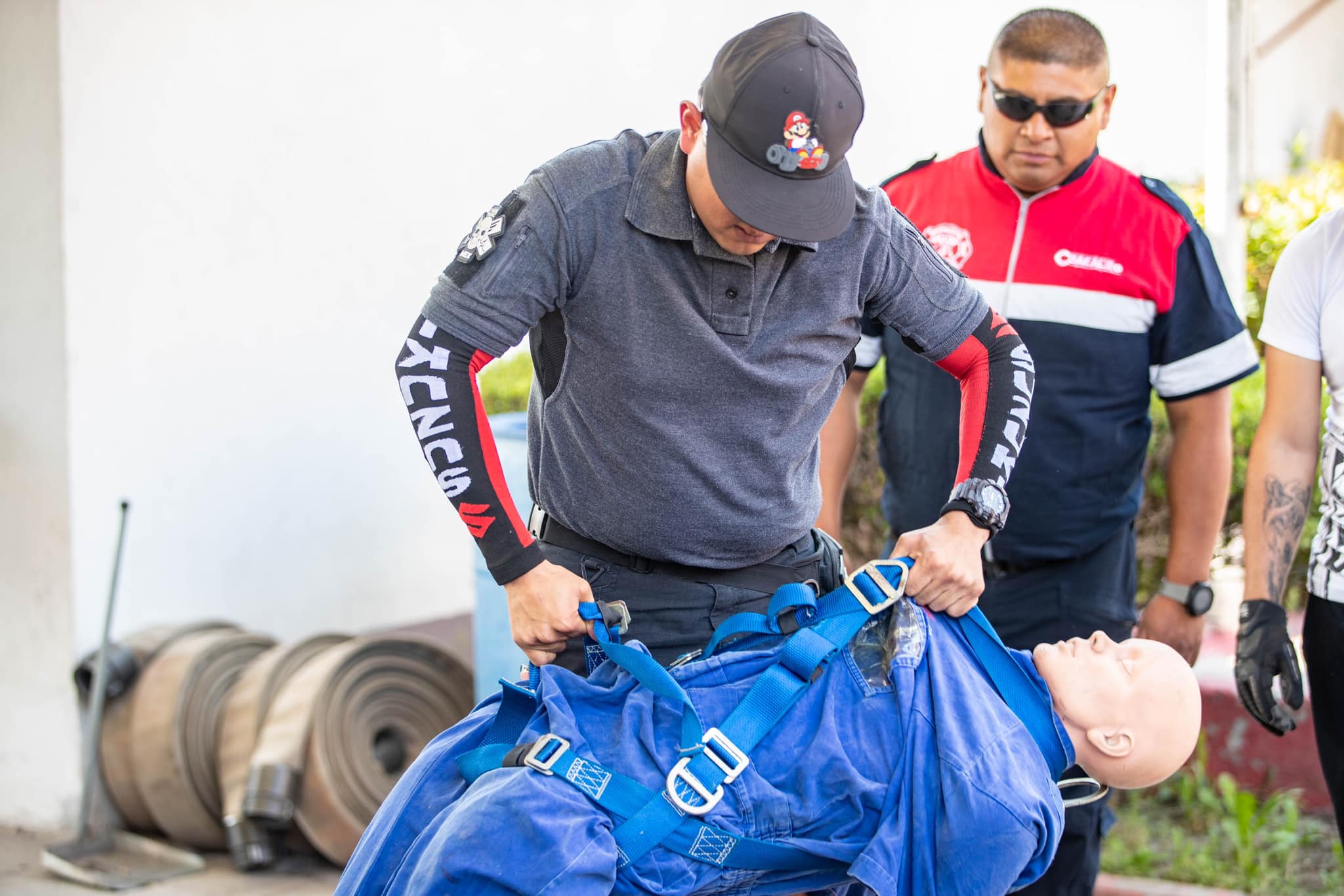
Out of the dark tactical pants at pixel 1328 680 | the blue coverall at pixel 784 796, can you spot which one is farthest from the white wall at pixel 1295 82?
the blue coverall at pixel 784 796

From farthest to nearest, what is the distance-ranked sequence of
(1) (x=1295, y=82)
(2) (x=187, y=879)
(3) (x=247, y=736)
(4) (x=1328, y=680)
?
(1) (x=1295, y=82), (3) (x=247, y=736), (2) (x=187, y=879), (4) (x=1328, y=680)

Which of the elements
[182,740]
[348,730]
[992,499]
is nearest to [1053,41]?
[992,499]

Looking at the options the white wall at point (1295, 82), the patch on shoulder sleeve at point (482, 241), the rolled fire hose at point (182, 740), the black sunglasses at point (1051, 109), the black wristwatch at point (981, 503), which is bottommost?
the rolled fire hose at point (182, 740)

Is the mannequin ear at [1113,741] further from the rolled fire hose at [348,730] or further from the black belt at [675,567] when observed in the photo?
the rolled fire hose at [348,730]

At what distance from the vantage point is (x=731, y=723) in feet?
6.56

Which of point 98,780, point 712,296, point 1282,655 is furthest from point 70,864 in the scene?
point 1282,655

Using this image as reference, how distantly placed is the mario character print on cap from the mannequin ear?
3.81ft

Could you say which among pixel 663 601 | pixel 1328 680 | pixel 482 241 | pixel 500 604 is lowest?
pixel 500 604

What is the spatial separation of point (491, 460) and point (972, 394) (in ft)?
3.20

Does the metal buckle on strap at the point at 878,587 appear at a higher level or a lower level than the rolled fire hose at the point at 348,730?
higher

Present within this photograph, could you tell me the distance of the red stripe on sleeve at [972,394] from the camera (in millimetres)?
2438

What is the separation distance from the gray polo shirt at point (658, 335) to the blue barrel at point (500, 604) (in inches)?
79.4

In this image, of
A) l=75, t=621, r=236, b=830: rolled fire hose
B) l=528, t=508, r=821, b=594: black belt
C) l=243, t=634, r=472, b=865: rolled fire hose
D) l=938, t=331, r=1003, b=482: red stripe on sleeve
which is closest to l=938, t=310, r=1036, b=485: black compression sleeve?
l=938, t=331, r=1003, b=482: red stripe on sleeve

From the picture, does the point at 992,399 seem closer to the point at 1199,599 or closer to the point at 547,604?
the point at 547,604
